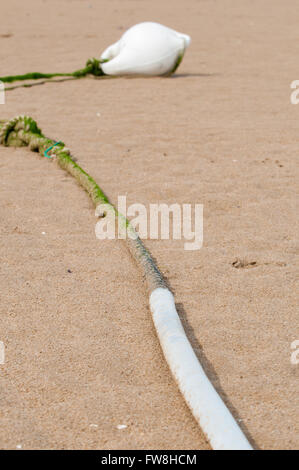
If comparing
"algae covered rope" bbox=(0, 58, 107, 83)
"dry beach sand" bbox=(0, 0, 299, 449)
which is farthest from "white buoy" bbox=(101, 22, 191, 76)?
"dry beach sand" bbox=(0, 0, 299, 449)

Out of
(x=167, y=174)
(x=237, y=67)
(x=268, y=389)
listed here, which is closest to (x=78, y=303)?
(x=268, y=389)

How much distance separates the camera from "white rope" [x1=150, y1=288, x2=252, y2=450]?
1.64m

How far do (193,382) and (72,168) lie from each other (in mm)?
2048

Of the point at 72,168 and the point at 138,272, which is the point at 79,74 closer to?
the point at 72,168

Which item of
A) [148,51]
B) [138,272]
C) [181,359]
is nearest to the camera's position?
[181,359]

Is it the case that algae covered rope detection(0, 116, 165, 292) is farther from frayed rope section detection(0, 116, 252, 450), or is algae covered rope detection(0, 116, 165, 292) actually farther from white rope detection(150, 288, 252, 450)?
white rope detection(150, 288, 252, 450)

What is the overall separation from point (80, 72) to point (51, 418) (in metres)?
4.63

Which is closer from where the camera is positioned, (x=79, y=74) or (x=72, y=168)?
(x=72, y=168)

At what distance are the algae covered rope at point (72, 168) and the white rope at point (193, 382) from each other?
22 centimetres

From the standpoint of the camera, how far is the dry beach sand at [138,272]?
183 centimetres

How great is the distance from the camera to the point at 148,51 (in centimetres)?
570

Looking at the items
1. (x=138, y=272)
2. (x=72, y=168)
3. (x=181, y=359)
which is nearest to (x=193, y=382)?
(x=181, y=359)

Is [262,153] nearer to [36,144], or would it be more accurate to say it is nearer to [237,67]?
[36,144]

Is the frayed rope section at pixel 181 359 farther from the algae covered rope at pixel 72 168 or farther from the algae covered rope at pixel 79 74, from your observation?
the algae covered rope at pixel 79 74
